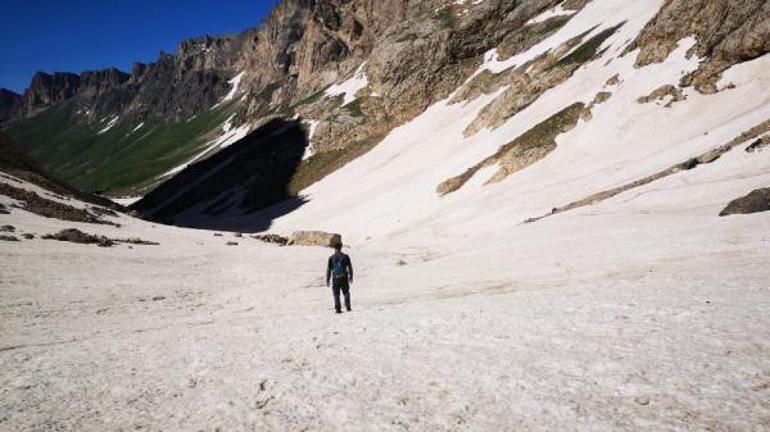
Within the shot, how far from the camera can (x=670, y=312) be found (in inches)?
427

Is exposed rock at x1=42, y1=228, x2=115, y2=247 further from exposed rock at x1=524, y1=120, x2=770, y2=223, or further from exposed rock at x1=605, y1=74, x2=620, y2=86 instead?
exposed rock at x1=605, y1=74, x2=620, y2=86

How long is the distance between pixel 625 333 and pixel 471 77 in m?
89.4

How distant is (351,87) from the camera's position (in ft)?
404

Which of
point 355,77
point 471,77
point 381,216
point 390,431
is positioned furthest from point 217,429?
point 355,77

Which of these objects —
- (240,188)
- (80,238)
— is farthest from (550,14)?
(80,238)

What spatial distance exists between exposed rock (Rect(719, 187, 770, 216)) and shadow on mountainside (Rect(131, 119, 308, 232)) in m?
60.7

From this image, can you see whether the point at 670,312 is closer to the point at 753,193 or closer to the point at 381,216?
the point at 753,193

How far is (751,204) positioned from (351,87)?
110 metres

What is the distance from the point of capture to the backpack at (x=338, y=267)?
53.7ft

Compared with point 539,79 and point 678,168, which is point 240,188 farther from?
point 678,168

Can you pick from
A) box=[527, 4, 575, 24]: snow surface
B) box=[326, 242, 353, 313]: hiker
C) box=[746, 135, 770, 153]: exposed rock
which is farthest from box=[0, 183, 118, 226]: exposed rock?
box=[527, 4, 575, 24]: snow surface

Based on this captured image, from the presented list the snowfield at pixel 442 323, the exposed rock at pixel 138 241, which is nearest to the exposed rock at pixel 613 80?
the snowfield at pixel 442 323

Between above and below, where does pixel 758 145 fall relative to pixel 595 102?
below

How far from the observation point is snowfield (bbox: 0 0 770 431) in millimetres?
7664
